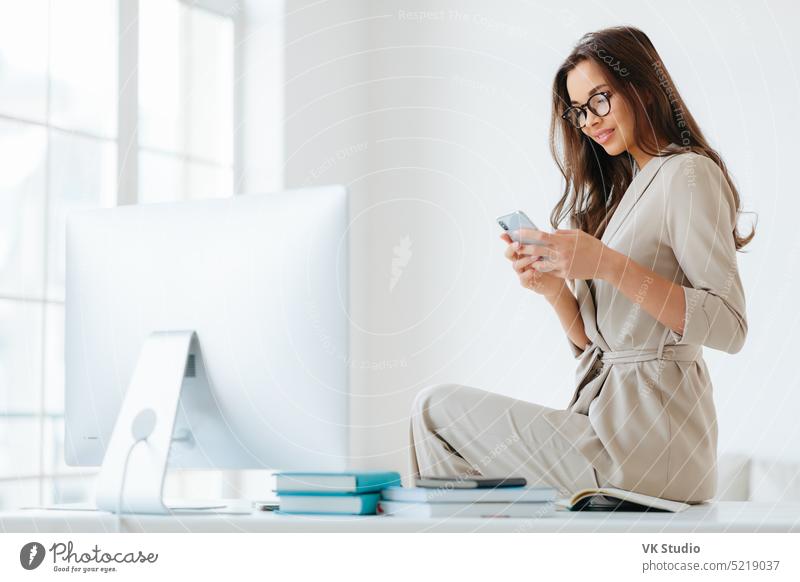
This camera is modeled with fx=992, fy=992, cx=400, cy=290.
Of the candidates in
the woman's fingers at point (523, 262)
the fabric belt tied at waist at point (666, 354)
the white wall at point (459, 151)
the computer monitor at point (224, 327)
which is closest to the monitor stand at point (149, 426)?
the computer monitor at point (224, 327)

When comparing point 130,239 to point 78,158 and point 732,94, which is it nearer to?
point 78,158

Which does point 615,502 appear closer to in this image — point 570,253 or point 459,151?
point 570,253

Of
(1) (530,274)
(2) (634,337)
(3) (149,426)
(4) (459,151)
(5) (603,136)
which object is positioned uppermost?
(4) (459,151)

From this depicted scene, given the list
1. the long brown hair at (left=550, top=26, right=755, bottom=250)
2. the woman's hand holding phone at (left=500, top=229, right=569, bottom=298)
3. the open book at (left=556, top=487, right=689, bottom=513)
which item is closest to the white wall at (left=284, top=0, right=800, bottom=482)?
the long brown hair at (left=550, top=26, right=755, bottom=250)

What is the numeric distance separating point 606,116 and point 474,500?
35.5 inches

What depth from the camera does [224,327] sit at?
1.35 m

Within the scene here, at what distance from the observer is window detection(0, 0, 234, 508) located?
2838 millimetres

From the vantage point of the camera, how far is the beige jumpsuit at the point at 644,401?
63.0 inches

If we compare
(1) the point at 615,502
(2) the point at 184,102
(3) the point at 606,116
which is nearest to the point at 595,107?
(3) the point at 606,116

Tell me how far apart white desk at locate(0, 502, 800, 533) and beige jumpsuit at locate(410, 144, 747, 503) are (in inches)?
10.1

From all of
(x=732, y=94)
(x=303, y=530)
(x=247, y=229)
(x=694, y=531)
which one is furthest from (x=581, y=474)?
(x=732, y=94)

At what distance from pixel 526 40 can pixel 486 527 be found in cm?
283

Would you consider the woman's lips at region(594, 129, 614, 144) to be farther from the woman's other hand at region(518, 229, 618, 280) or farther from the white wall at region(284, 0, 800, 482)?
the white wall at region(284, 0, 800, 482)

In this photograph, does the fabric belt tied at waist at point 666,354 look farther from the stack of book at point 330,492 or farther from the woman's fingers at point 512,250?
the stack of book at point 330,492
